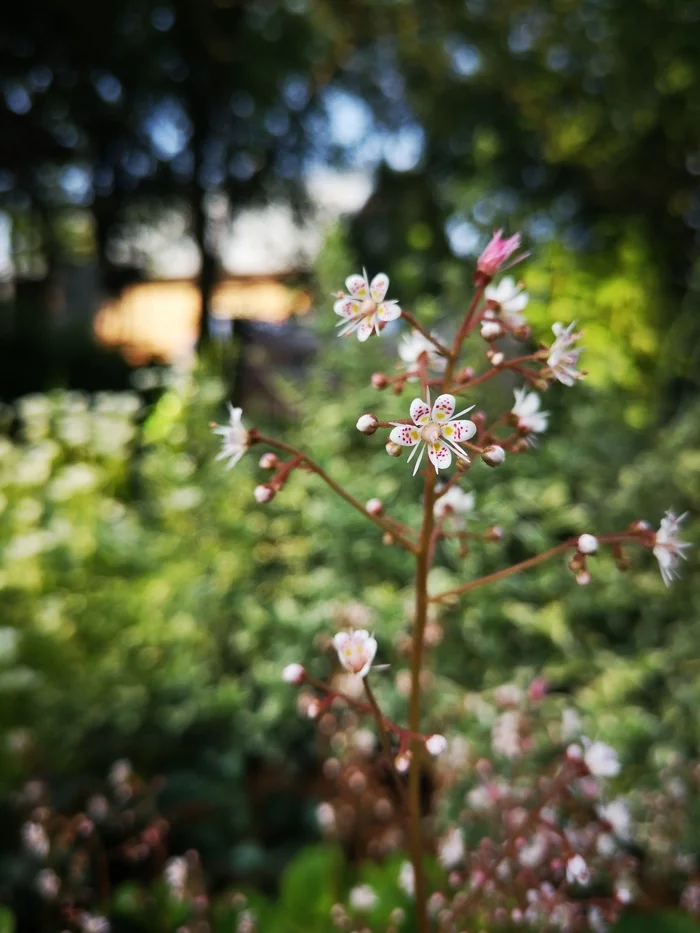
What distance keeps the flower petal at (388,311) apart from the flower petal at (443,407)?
9 centimetres

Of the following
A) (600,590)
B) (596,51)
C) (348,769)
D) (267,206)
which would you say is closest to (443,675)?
(600,590)

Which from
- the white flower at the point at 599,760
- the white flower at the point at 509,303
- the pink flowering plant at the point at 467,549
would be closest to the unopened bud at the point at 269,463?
Answer: the pink flowering plant at the point at 467,549

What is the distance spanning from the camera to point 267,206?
24.7ft

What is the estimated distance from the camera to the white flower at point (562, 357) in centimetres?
73

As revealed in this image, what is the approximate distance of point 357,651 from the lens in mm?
Result: 703

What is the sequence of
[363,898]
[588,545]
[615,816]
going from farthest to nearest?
[363,898] < [615,816] < [588,545]

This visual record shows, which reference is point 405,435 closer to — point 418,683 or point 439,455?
point 439,455

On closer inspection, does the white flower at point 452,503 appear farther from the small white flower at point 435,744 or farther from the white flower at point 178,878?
the white flower at point 178,878

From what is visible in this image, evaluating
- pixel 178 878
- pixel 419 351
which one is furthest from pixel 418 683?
pixel 178 878

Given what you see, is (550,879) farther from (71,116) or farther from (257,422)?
(71,116)

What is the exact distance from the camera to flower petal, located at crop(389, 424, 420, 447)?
2.01 ft

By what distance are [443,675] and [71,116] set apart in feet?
21.6

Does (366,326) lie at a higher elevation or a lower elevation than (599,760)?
higher

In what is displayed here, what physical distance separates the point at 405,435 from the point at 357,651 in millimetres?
209
